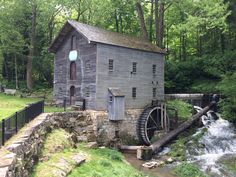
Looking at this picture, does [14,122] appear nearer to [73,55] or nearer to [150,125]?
[73,55]

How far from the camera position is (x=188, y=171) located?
632 inches

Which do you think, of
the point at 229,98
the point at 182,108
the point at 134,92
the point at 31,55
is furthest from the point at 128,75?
the point at 31,55

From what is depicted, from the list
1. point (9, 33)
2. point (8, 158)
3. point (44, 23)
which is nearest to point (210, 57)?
point (44, 23)

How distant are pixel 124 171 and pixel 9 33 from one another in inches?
889

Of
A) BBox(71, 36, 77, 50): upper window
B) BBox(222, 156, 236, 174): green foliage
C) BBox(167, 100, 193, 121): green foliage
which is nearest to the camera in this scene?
BBox(222, 156, 236, 174): green foliage

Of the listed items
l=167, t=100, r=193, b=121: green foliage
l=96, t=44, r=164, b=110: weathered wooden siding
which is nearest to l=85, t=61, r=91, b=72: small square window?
l=96, t=44, r=164, b=110: weathered wooden siding

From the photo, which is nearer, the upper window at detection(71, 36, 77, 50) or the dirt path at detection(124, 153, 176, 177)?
the dirt path at detection(124, 153, 176, 177)

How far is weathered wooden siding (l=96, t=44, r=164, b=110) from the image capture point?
21.4 metres

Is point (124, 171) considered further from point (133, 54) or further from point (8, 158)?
point (133, 54)

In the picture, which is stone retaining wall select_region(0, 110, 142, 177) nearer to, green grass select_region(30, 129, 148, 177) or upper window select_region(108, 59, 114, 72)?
green grass select_region(30, 129, 148, 177)

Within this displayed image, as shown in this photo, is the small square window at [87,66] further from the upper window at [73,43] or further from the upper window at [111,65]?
the upper window at [73,43]

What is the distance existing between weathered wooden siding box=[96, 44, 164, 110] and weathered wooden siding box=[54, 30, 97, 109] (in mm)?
520

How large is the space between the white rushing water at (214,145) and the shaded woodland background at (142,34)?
1267 mm

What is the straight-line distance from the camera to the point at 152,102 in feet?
82.8
